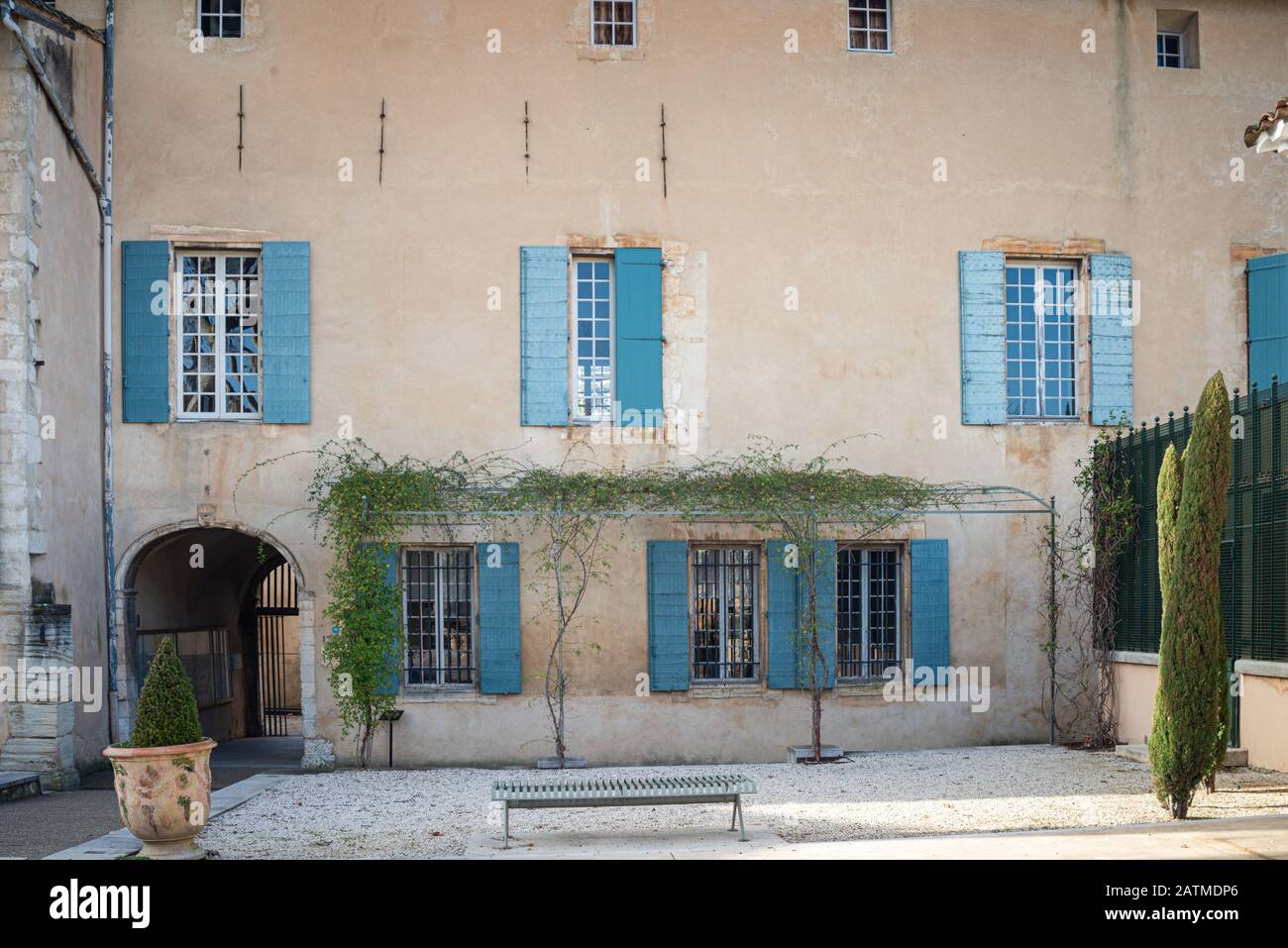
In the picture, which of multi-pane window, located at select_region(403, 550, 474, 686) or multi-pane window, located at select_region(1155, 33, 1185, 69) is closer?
multi-pane window, located at select_region(403, 550, 474, 686)

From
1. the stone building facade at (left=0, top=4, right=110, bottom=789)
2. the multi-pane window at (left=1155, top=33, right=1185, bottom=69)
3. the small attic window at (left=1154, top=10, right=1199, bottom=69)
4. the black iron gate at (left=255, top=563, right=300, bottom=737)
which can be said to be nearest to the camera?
the stone building facade at (left=0, top=4, right=110, bottom=789)

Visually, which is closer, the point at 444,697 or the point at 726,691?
the point at 444,697

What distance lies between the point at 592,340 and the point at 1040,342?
427 cm

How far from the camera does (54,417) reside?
10.4 metres

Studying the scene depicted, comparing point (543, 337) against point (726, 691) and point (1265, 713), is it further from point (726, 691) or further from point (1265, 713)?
point (1265, 713)

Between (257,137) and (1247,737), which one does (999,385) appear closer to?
(1247,737)

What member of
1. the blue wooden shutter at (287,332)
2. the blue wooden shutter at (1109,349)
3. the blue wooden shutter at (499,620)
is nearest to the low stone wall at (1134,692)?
the blue wooden shutter at (1109,349)

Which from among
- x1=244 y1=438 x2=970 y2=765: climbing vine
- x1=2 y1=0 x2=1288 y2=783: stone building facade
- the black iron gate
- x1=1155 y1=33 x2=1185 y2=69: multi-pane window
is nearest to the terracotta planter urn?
x1=244 y1=438 x2=970 y2=765: climbing vine

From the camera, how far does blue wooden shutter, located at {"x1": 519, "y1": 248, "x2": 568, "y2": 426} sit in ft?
38.2

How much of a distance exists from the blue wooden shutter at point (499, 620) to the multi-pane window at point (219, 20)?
5133 mm

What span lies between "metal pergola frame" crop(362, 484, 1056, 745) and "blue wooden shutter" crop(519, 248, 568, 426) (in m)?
0.98

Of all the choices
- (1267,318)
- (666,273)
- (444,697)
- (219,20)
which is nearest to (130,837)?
(444,697)

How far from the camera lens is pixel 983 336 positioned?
40.0ft

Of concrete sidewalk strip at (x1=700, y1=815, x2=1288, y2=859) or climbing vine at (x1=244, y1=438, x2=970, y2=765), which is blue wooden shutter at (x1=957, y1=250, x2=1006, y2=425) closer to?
climbing vine at (x1=244, y1=438, x2=970, y2=765)
